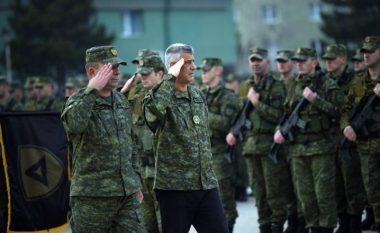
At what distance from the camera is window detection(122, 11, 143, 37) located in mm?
41781

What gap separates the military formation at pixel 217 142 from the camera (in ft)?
20.9

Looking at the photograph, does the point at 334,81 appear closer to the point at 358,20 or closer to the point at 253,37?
the point at 358,20

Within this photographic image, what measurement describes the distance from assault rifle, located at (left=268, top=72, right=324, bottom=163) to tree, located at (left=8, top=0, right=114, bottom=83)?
23.6 m

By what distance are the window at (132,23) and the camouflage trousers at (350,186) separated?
3276 centimetres

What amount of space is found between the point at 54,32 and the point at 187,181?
91.2 feet

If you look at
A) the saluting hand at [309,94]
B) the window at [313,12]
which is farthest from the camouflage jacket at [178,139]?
the window at [313,12]

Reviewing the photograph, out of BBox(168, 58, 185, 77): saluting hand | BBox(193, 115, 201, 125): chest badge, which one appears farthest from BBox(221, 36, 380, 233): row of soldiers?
BBox(168, 58, 185, 77): saluting hand

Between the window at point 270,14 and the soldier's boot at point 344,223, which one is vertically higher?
the window at point 270,14

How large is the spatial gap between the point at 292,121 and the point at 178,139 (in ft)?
9.46

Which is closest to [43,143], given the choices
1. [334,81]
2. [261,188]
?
[261,188]

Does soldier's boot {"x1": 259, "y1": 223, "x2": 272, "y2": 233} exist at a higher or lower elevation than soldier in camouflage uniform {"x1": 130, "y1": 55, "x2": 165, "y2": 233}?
lower

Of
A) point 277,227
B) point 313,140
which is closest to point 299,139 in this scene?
point 313,140

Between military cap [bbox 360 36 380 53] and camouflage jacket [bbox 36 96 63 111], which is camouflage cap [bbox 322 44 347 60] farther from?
camouflage jacket [bbox 36 96 63 111]

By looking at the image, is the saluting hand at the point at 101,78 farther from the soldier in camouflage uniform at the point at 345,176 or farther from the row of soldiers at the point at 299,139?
the soldier in camouflage uniform at the point at 345,176
